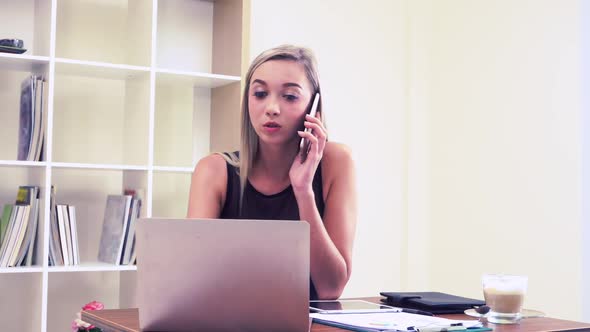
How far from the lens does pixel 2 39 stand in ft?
9.59

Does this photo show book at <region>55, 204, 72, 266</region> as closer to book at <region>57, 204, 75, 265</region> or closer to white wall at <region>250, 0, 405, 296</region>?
book at <region>57, 204, 75, 265</region>

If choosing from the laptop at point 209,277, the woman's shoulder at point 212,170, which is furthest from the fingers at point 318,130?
the laptop at point 209,277

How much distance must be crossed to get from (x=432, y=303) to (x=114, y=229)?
174 centimetres

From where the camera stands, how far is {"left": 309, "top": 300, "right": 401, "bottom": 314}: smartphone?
163 cm

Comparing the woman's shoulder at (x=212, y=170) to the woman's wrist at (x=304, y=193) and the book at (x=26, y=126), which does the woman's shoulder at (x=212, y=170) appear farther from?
the book at (x=26, y=126)

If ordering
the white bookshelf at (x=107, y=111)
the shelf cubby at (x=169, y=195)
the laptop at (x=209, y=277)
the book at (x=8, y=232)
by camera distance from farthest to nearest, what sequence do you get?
the shelf cubby at (x=169, y=195), the white bookshelf at (x=107, y=111), the book at (x=8, y=232), the laptop at (x=209, y=277)

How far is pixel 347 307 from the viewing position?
1.71 m

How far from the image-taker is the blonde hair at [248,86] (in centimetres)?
224

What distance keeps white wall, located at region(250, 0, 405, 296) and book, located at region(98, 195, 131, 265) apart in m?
1.23

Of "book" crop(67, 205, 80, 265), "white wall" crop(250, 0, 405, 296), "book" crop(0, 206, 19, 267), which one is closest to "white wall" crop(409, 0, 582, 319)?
"white wall" crop(250, 0, 405, 296)

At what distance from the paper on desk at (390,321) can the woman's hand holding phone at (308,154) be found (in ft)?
1.91

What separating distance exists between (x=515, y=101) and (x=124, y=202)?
1854 millimetres

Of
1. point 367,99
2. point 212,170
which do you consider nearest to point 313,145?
point 212,170

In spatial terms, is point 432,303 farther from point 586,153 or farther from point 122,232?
point 586,153
